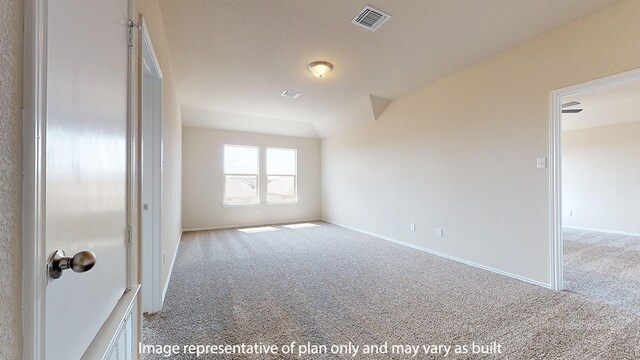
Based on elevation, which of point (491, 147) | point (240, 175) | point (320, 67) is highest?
point (320, 67)

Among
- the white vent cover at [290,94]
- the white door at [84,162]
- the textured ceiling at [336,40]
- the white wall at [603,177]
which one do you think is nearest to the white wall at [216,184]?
the textured ceiling at [336,40]

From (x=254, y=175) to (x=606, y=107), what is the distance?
726cm

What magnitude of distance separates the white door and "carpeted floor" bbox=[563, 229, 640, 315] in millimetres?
3695

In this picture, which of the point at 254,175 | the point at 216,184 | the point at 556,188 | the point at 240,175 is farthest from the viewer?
the point at 254,175

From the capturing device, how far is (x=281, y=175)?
6.78m

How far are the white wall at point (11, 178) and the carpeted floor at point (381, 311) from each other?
1.41 m

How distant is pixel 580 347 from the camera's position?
5.62ft

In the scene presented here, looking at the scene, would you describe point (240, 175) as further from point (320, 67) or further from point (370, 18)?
point (370, 18)

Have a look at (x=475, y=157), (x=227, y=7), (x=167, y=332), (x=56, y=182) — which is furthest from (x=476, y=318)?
(x=227, y=7)

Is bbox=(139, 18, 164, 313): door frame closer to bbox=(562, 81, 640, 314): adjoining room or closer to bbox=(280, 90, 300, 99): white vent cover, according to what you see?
bbox=(280, 90, 300, 99): white vent cover

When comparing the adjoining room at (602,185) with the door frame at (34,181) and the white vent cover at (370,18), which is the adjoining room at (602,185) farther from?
the door frame at (34,181)

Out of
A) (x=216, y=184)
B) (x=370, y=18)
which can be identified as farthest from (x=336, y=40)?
(x=216, y=184)

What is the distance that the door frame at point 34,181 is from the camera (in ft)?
1.81

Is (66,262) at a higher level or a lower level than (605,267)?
higher
